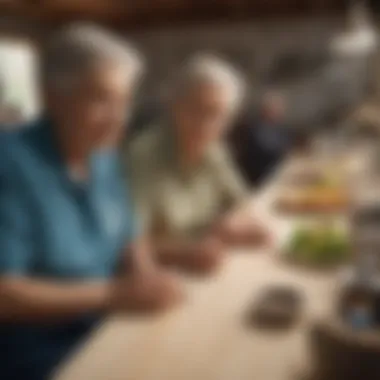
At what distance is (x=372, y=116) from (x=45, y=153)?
17.5 inches

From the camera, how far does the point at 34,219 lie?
1.16 meters

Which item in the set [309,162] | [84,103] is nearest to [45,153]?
[84,103]

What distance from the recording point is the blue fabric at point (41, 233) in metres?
1.16

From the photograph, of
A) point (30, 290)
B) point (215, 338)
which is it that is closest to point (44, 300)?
point (30, 290)

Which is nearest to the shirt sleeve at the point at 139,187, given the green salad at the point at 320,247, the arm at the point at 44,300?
the arm at the point at 44,300

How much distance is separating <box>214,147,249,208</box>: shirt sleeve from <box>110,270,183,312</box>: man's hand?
0.14 m

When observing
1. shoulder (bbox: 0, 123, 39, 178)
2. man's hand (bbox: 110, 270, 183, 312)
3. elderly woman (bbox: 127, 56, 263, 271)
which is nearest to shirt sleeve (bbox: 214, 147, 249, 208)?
elderly woman (bbox: 127, 56, 263, 271)

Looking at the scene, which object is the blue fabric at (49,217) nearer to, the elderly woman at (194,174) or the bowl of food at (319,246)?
the elderly woman at (194,174)

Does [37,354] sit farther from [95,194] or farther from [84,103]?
[84,103]

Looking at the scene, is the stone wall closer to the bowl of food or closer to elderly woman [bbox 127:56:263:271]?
elderly woman [bbox 127:56:263:271]

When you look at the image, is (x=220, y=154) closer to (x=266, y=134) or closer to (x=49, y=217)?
(x=266, y=134)

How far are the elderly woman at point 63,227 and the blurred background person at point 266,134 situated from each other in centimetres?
16

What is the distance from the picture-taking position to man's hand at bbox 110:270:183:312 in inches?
45.5

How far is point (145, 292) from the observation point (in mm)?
1168
